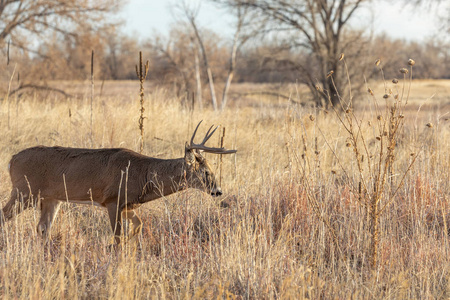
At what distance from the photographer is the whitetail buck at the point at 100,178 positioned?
4.93 meters

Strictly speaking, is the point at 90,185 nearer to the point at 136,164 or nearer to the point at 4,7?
the point at 136,164

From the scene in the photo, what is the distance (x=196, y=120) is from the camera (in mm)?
11227

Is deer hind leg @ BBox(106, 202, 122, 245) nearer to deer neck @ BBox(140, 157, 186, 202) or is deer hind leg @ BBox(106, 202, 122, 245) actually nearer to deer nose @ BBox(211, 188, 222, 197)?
deer neck @ BBox(140, 157, 186, 202)

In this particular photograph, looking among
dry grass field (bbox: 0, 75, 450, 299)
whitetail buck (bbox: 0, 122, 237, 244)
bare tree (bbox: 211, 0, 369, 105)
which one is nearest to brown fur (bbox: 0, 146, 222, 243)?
whitetail buck (bbox: 0, 122, 237, 244)

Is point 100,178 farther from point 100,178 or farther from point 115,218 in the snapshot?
point 115,218

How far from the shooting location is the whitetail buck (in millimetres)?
4926

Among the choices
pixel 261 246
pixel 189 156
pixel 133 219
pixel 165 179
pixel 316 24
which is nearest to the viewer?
pixel 261 246

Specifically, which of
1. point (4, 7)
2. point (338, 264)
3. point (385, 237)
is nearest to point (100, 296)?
point (338, 264)

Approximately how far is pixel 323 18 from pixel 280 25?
5.26 ft

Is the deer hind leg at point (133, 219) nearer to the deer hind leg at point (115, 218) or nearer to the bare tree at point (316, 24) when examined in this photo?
the deer hind leg at point (115, 218)

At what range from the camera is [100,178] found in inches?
196

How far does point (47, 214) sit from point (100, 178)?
77 centimetres

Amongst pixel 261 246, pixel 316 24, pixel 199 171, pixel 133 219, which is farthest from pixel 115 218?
pixel 316 24

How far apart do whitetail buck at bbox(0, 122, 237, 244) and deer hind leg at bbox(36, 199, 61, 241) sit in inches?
1.2
